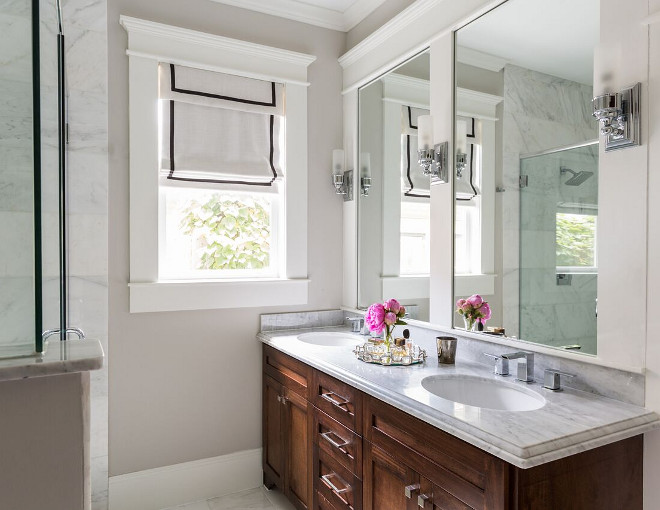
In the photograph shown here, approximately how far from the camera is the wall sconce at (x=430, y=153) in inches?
88.3

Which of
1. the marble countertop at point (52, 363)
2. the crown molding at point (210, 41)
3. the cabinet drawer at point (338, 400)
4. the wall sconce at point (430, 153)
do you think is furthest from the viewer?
the crown molding at point (210, 41)

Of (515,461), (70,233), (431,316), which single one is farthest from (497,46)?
(70,233)

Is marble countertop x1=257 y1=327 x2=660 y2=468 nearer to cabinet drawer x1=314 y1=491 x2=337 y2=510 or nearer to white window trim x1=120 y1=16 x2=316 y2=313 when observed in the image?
cabinet drawer x1=314 y1=491 x2=337 y2=510

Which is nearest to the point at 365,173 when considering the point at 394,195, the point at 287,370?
the point at 394,195

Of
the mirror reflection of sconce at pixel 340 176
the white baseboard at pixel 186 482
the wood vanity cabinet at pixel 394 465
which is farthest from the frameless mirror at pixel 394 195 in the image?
the white baseboard at pixel 186 482

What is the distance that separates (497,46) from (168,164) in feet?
5.78

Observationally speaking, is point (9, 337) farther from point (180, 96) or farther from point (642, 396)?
point (180, 96)

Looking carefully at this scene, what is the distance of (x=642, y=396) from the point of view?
144 cm

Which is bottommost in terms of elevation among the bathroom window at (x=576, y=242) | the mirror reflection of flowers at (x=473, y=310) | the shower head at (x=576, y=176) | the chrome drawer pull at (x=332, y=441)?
the chrome drawer pull at (x=332, y=441)

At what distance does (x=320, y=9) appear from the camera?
116 inches

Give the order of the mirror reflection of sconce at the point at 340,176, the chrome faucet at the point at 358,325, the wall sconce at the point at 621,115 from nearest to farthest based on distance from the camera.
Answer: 1. the wall sconce at the point at 621,115
2. the chrome faucet at the point at 358,325
3. the mirror reflection of sconce at the point at 340,176

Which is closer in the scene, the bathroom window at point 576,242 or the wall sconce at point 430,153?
the bathroom window at point 576,242

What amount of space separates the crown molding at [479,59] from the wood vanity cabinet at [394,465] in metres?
1.45

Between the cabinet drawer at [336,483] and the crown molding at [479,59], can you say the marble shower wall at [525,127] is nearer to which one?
the crown molding at [479,59]
